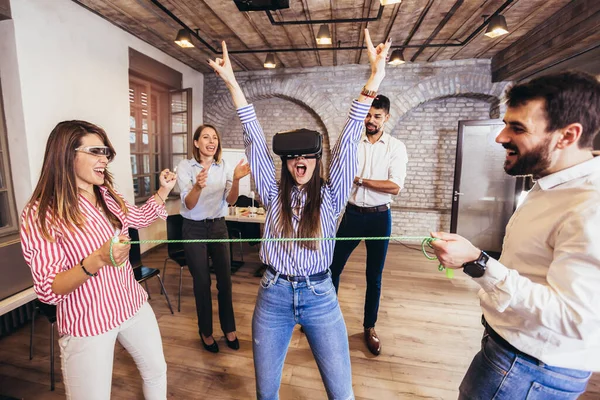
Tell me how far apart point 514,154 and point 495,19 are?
308cm

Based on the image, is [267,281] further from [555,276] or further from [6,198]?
[6,198]

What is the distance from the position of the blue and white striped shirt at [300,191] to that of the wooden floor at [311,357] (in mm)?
1309

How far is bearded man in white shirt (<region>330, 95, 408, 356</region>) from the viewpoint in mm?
2373

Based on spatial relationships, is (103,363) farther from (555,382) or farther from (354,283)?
(354,283)

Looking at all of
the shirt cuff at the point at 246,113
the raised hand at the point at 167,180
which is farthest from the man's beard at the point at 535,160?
the raised hand at the point at 167,180

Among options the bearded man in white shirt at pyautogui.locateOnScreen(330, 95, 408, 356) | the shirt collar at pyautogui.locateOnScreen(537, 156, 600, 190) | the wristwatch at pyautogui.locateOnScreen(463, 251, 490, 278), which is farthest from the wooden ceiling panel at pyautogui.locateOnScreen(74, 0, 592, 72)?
the wristwatch at pyautogui.locateOnScreen(463, 251, 490, 278)

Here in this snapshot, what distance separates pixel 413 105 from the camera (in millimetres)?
5379

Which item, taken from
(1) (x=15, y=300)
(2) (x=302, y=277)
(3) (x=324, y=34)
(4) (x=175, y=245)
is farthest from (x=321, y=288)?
(3) (x=324, y=34)

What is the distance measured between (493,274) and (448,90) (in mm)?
5314

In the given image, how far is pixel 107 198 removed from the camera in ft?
4.85

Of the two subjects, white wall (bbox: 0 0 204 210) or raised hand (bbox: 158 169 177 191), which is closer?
raised hand (bbox: 158 169 177 191)

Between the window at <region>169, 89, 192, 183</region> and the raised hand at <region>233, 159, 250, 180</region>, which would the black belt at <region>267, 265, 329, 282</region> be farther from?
the window at <region>169, 89, 192, 183</region>

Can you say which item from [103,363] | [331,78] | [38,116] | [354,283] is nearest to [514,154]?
[103,363]

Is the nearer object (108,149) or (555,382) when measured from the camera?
(555,382)
